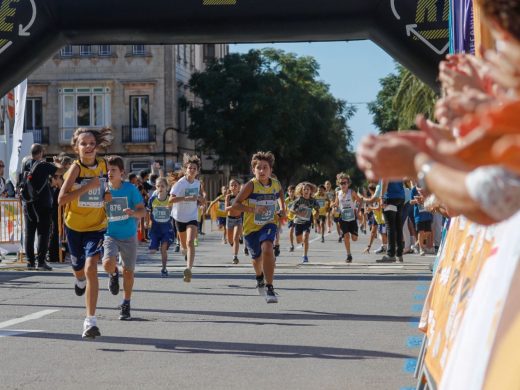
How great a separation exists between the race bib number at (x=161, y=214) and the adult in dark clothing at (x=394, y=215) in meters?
4.03

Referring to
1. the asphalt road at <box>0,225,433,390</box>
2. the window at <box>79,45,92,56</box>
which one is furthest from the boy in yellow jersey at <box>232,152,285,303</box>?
the window at <box>79,45,92,56</box>

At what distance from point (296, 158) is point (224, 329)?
212 feet

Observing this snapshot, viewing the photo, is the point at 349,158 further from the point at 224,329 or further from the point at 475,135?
the point at 475,135

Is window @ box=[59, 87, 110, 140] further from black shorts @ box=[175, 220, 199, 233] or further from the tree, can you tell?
black shorts @ box=[175, 220, 199, 233]

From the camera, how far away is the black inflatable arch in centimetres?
1327

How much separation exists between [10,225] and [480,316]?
59.4 ft

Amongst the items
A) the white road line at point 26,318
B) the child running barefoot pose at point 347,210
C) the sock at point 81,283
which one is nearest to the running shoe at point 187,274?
the white road line at point 26,318

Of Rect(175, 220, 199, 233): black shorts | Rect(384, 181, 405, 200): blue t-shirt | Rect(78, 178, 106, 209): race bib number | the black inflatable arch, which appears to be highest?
the black inflatable arch

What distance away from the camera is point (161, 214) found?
19453 mm

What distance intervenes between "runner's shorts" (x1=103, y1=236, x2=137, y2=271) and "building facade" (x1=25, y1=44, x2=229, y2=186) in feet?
→ 180

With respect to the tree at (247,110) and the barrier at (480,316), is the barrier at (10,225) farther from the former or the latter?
the tree at (247,110)

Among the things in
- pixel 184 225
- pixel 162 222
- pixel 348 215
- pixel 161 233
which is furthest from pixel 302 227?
pixel 184 225

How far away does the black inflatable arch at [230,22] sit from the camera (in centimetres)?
1327

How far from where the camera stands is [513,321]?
312 cm
